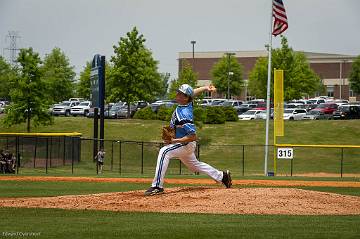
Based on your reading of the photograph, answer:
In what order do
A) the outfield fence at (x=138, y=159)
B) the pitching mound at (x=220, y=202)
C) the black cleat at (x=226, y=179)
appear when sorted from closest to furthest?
the pitching mound at (x=220, y=202), the black cleat at (x=226, y=179), the outfield fence at (x=138, y=159)

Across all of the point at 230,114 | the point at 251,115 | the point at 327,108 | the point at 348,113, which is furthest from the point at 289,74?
the point at 230,114

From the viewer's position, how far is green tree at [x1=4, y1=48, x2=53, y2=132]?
4566 cm

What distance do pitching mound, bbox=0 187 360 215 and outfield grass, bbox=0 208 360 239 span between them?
2.02ft

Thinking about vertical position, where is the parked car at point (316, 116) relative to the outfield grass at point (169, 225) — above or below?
above

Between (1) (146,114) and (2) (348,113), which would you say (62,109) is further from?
(2) (348,113)

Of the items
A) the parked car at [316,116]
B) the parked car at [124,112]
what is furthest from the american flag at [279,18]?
the parked car at [124,112]

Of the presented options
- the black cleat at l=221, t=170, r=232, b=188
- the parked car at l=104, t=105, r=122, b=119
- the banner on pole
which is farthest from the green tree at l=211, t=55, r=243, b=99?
the black cleat at l=221, t=170, r=232, b=188

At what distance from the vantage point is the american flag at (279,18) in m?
32.0

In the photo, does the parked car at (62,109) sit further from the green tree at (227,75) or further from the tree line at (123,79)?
the green tree at (227,75)

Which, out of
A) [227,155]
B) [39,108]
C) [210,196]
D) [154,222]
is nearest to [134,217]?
[154,222]

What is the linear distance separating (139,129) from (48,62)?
30584mm

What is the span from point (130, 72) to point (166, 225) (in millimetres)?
48527

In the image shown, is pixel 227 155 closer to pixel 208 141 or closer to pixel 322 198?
pixel 208 141

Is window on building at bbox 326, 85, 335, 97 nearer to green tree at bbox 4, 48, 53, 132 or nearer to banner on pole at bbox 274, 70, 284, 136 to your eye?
green tree at bbox 4, 48, 53, 132
